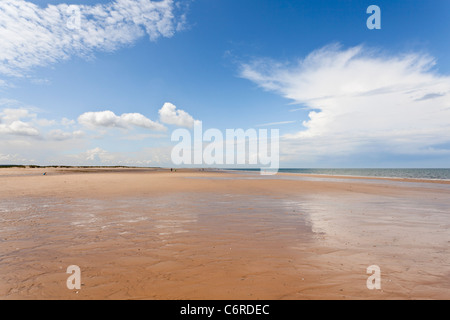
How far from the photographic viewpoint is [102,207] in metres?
12.8

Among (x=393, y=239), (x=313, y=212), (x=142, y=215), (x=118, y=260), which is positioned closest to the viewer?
(x=118, y=260)

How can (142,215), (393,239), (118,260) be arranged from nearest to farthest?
(118,260)
(393,239)
(142,215)

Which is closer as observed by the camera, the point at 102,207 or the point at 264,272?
the point at 264,272

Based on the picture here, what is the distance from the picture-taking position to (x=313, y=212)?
11.9 metres

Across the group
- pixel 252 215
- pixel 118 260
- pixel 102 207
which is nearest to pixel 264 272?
pixel 118 260
